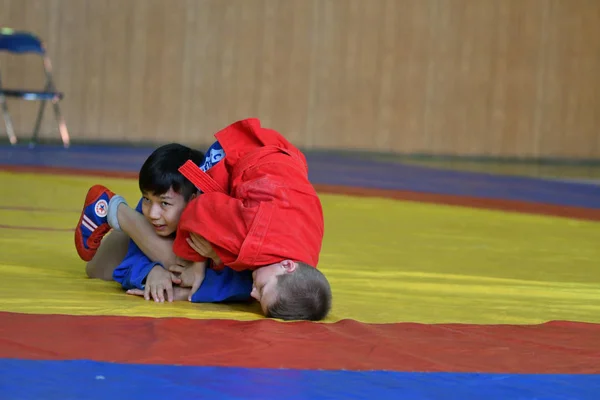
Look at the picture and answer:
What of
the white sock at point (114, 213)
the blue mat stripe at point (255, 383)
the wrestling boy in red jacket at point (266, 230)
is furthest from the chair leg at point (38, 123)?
the blue mat stripe at point (255, 383)

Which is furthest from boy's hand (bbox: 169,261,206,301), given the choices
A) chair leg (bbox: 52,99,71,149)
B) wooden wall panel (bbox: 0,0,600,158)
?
wooden wall panel (bbox: 0,0,600,158)

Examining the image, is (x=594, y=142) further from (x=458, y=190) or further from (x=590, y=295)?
(x=590, y=295)

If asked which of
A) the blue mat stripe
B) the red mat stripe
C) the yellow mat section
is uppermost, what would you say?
the blue mat stripe

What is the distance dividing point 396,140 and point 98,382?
24.2ft

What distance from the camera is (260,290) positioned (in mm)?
2025

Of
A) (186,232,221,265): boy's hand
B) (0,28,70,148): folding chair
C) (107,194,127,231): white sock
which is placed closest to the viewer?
(186,232,221,265): boy's hand

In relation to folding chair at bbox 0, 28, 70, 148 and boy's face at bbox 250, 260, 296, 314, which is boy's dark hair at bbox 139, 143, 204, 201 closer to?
boy's face at bbox 250, 260, 296, 314

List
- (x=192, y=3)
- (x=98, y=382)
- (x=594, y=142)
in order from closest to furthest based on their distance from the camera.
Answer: (x=98, y=382) < (x=192, y=3) < (x=594, y=142)

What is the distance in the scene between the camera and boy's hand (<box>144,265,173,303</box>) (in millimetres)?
2184

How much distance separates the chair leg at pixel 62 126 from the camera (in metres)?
7.64

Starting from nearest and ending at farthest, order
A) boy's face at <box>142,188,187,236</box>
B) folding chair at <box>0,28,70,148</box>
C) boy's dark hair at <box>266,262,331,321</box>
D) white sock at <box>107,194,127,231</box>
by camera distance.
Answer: boy's dark hair at <box>266,262,331,321</box> → boy's face at <box>142,188,187,236</box> → white sock at <box>107,194,127,231</box> → folding chair at <box>0,28,70,148</box>

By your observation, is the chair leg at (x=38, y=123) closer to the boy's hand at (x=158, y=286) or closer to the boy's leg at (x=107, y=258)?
the boy's leg at (x=107, y=258)

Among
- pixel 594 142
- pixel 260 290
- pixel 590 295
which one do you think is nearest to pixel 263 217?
pixel 260 290

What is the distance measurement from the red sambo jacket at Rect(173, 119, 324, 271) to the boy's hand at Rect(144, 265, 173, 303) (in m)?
0.09
